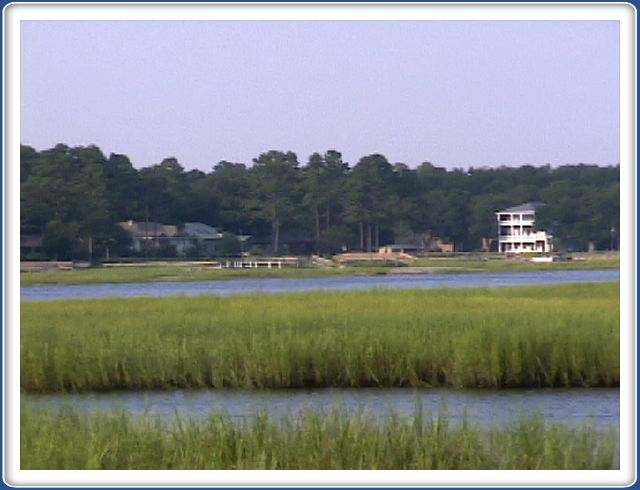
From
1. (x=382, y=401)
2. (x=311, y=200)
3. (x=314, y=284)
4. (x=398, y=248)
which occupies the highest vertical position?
(x=311, y=200)

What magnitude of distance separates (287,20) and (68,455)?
3.16m

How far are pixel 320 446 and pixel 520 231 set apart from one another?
568 cm

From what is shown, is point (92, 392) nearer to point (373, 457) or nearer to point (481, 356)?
point (481, 356)

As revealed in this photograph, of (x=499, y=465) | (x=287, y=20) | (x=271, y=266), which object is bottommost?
(x=499, y=465)

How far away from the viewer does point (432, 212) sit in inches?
500

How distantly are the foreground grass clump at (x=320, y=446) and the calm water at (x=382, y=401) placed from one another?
179 centimetres

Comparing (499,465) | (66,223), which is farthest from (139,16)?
(66,223)

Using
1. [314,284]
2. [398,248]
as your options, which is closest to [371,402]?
[398,248]

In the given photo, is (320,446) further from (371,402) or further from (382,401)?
(382,401)

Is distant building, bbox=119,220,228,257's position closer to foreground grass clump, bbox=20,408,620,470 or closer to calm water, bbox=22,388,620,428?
calm water, bbox=22,388,620,428

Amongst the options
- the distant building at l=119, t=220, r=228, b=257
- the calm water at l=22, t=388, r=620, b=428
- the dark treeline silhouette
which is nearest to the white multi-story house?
the dark treeline silhouette

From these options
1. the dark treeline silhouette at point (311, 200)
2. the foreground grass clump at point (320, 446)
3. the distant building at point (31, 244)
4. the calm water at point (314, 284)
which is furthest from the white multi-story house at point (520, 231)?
the distant building at point (31, 244)

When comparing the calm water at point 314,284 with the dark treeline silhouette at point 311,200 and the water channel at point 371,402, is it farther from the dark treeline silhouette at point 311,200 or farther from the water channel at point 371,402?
the dark treeline silhouette at point 311,200

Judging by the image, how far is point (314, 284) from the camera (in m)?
20.8
